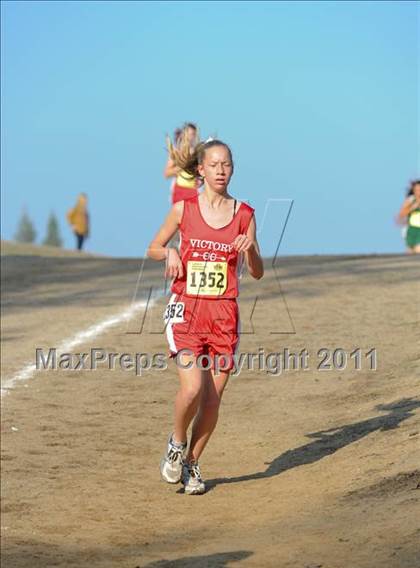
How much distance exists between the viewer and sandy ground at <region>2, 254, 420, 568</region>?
7.76m

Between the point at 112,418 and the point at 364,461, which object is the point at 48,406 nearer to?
the point at 112,418

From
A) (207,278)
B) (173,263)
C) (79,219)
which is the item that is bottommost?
(79,219)

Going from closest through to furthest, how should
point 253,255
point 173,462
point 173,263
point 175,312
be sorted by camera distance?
point 173,263
point 253,255
point 175,312
point 173,462

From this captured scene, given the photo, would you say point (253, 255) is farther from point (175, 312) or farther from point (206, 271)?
point (175, 312)

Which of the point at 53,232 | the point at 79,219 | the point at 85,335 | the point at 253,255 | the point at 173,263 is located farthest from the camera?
the point at 53,232

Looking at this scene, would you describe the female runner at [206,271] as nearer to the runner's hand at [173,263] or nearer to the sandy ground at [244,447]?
the runner's hand at [173,263]

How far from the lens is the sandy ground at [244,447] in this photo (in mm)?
7758

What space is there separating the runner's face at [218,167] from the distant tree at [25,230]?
177848mm

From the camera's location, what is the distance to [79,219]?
38.2 meters

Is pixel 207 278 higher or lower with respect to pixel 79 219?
higher

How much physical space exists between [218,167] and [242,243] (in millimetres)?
534

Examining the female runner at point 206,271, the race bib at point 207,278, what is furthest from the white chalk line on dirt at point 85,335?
the race bib at point 207,278

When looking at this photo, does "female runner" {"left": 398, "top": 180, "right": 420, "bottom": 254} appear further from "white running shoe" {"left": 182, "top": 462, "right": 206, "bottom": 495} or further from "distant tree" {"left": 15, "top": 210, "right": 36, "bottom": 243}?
"distant tree" {"left": 15, "top": 210, "right": 36, "bottom": 243}

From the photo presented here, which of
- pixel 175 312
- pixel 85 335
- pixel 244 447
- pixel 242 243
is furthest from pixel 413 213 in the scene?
pixel 242 243
